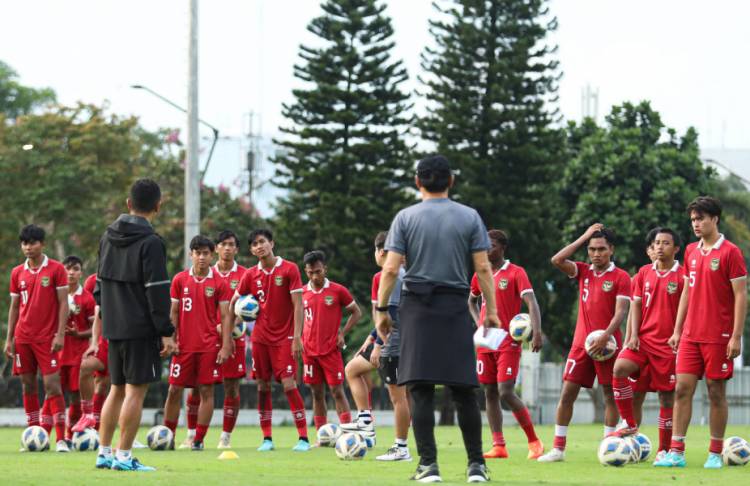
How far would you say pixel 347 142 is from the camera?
40219 mm

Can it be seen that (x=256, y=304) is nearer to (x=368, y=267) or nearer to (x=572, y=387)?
(x=572, y=387)

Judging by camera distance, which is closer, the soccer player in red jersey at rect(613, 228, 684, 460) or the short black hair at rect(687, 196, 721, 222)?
the short black hair at rect(687, 196, 721, 222)

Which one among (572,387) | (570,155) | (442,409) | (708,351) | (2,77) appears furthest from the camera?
(2,77)

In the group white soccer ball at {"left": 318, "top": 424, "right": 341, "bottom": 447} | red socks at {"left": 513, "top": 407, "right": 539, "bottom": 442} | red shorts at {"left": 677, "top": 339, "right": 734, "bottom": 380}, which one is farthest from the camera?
white soccer ball at {"left": 318, "top": 424, "right": 341, "bottom": 447}

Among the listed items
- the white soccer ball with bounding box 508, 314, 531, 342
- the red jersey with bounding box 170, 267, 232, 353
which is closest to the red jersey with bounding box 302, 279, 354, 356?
the red jersey with bounding box 170, 267, 232, 353

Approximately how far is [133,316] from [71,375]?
589cm

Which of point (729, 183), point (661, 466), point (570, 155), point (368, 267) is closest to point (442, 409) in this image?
point (368, 267)

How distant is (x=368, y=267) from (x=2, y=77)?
32.9m

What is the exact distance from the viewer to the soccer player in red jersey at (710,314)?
39.6 ft

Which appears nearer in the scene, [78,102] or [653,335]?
[653,335]

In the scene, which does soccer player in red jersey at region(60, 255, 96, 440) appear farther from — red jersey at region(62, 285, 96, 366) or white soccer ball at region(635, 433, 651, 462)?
white soccer ball at region(635, 433, 651, 462)

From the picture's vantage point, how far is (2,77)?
6631 centimetres

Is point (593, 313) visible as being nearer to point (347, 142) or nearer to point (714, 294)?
point (714, 294)

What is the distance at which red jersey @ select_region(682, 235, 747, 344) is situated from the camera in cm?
1209
